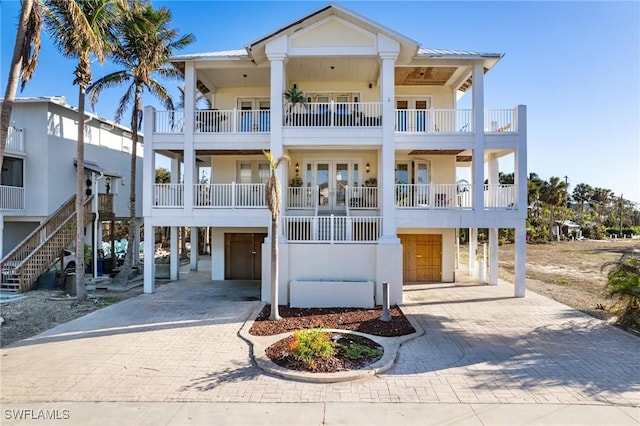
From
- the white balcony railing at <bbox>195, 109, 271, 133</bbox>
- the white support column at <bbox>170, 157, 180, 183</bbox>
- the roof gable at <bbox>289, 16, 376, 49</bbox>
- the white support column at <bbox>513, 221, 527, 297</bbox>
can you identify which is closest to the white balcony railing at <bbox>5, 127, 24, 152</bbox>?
the white support column at <bbox>170, 157, 180, 183</bbox>

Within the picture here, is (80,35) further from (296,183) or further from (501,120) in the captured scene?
(501,120)

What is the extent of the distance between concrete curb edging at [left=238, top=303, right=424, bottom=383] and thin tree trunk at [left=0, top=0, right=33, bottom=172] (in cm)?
847

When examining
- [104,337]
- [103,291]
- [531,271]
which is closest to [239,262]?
[103,291]

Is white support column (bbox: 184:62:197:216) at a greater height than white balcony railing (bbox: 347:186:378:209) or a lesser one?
greater

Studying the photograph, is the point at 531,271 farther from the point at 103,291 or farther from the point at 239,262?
the point at 103,291

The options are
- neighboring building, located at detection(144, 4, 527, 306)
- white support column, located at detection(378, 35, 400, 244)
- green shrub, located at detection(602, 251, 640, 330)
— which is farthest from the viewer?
white support column, located at detection(378, 35, 400, 244)

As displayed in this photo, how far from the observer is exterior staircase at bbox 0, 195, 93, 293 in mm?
13742

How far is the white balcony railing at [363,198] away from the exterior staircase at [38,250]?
1241cm

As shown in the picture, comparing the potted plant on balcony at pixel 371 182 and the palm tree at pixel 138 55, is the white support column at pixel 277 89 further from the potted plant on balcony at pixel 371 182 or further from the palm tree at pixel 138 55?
the palm tree at pixel 138 55

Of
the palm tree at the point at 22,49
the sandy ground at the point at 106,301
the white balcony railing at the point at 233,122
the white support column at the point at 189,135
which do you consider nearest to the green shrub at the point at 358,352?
the sandy ground at the point at 106,301

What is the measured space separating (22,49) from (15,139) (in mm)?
8656

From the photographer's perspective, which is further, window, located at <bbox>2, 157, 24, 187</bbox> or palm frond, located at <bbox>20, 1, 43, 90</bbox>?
window, located at <bbox>2, 157, 24, 187</bbox>

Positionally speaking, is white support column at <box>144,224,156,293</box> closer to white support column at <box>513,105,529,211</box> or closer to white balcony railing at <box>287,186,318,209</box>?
white balcony railing at <box>287,186,318,209</box>

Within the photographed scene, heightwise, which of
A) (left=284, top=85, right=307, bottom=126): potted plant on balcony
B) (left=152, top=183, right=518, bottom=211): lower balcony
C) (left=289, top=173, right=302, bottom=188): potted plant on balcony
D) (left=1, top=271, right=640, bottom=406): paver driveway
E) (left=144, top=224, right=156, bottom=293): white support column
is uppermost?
(left=284, top=85, right=307, bottom=126): potted plant on balcony
